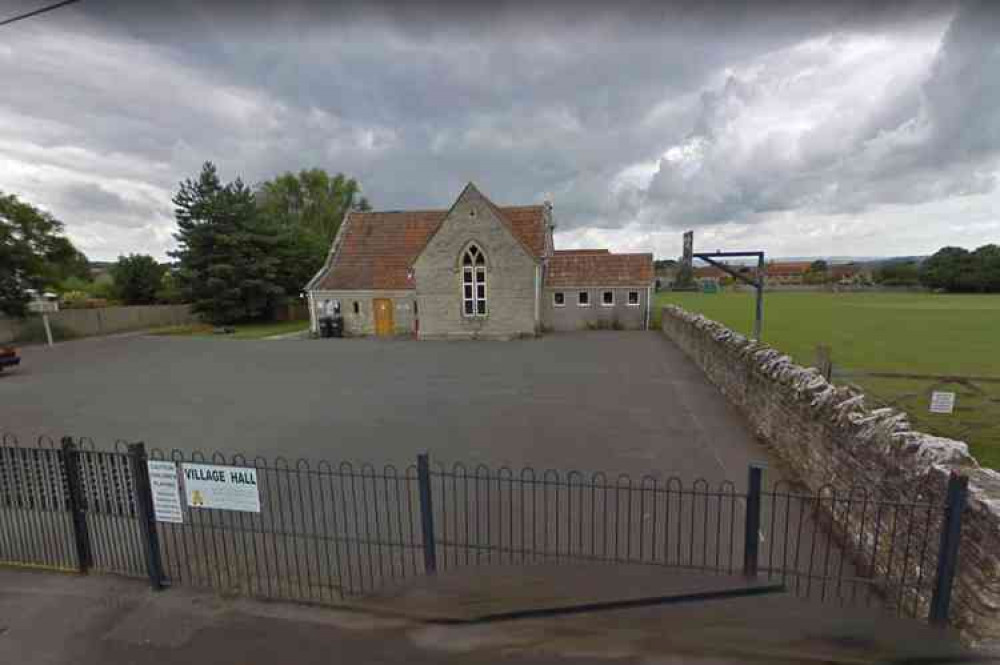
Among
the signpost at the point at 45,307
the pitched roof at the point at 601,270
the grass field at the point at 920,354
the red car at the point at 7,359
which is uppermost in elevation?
the pitched roof at the point at 601,270

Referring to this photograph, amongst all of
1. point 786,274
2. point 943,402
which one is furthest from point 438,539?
point 786,274

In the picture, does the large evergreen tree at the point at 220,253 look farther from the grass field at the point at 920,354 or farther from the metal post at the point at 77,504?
the grass field at the point at 920,354

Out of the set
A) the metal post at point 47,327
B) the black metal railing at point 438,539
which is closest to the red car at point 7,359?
the metal post at point 47,327

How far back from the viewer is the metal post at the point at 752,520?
11.6 ft

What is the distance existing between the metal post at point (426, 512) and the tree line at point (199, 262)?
103ft

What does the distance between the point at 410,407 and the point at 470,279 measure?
13.5 metres

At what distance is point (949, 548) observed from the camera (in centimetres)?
304

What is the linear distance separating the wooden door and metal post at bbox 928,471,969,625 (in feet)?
79.8

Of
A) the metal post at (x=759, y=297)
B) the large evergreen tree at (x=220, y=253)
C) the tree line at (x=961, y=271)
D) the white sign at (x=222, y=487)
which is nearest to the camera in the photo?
the white sign at (x=222, y=487)

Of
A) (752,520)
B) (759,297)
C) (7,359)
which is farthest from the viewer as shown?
(7,359)

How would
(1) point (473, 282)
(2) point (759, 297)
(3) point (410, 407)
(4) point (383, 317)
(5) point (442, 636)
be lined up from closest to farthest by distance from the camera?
(5) point (442, 636) < (3) point (410, 407) < (2) point (759, 297) < (1) point (473, 282) < (4) point (383, 317)

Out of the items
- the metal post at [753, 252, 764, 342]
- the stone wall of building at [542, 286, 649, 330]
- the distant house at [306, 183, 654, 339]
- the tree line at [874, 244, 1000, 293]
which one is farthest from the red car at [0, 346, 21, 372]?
the tree line at [874, 244, 1000, 293]

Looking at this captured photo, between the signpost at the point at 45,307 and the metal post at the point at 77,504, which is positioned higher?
the signpost at the point at 45,307

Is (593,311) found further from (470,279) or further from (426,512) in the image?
(426,512)
